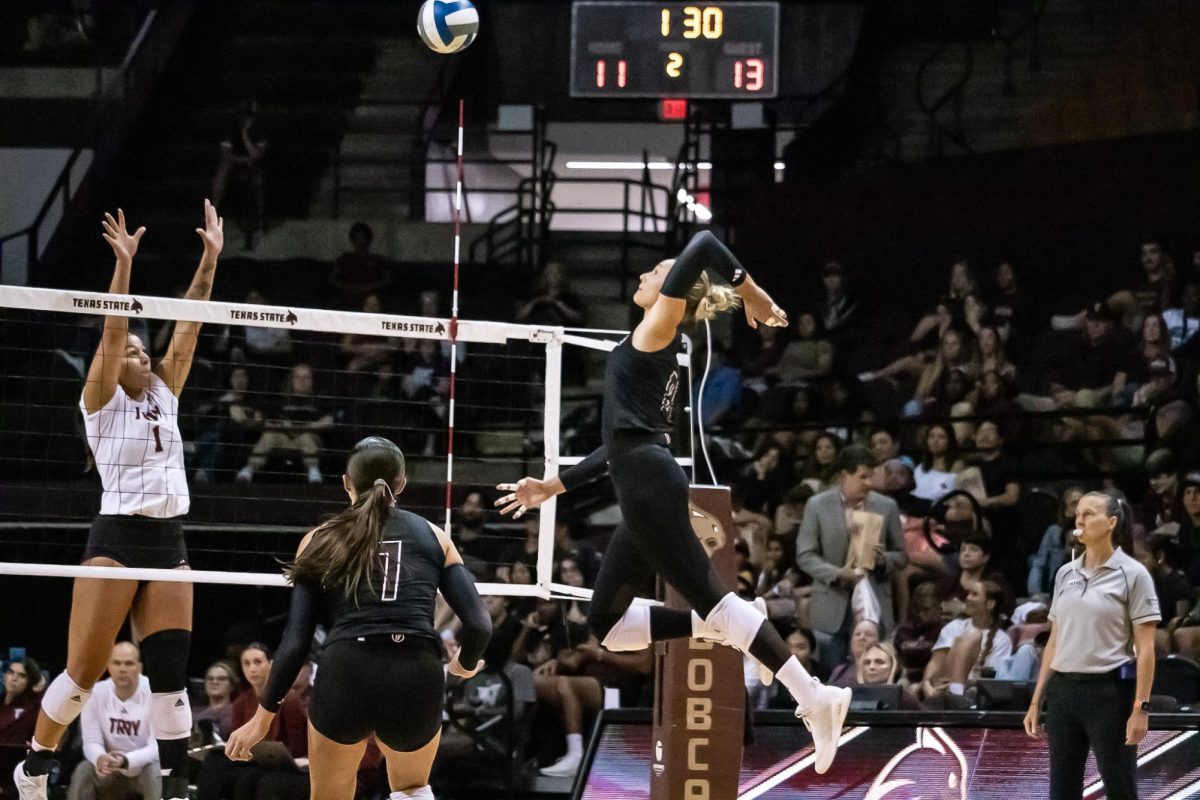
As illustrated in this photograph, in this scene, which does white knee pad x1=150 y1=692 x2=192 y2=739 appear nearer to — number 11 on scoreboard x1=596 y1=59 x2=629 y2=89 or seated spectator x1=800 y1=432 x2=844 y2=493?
seated spectator x1=800 y1=432 x2=844 y2=493

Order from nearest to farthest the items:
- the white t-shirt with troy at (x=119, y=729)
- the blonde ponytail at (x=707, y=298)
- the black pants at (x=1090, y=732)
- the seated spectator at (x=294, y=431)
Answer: the blonde ponytail at (x=707, y=298) < the black pants at (x=1090, y=732) < the white t-shirt with troy at (x=119, y=729) < the seated spectator at (x=294, y=431)

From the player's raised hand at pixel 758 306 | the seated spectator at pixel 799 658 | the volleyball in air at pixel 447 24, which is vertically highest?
the volleyball in air at pixel 447 24

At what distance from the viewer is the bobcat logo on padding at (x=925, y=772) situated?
381 inches

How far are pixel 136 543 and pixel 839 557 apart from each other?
17.8 ft

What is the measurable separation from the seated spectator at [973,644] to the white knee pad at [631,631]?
→ 173 inches

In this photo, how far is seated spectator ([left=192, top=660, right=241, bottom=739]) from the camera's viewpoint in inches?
471

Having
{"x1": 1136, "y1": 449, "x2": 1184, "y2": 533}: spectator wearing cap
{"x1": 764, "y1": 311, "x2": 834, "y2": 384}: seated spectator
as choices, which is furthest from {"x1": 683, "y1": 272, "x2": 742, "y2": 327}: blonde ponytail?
{"x1": 764, "y1": 311, "x2": 834, "y2": 384}: seated spectator

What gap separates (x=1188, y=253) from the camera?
14.7 meters

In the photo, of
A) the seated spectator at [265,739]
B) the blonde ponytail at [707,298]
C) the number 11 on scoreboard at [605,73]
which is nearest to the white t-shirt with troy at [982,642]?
the seated spectator at [265,739]

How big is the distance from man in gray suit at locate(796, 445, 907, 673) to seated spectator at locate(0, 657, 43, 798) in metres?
5.10

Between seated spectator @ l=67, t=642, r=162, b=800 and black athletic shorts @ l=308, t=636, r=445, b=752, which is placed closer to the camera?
black athletic shorts @ l=308, t=636, r=445, b=752

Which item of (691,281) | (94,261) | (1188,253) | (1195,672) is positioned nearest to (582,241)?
(94,261)

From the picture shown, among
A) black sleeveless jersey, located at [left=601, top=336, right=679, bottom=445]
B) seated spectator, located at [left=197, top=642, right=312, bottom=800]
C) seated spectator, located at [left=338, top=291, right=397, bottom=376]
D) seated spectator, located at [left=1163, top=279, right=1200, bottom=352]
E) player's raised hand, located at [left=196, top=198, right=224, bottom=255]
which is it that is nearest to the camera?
black sleeveless jersey, located at [left=601, top=336, right=679, bottom=445]

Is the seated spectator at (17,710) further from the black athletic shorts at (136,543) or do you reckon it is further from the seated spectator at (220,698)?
the black athletic shorts at (136,543)
